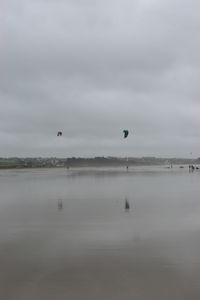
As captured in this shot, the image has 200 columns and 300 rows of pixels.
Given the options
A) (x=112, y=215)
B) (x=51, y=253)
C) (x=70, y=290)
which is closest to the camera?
(x=70, y=290)

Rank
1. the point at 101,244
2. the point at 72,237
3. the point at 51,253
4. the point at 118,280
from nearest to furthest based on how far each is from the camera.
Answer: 1. the point at 118,280
2. the point at 51,253
3. the point at 101,244
4. the point at 72,237

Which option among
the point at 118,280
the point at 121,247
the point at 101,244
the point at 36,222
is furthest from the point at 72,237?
the point at 118,280

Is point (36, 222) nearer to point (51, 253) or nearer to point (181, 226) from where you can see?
point (51, 253)

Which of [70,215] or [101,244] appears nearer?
[101,244]

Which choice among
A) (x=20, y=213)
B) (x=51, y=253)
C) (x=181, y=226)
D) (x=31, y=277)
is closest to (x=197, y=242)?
(x=181, y=226)

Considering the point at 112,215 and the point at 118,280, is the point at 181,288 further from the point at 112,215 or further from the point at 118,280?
the point at 112,215

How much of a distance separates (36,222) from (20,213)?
7.60 feet

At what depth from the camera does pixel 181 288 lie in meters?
5.53

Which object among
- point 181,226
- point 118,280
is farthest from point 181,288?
point 181,226

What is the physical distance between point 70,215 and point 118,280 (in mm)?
7013

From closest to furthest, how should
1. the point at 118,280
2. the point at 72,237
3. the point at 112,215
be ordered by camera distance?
the point at 118,280
the point at 72,237
the point at 112,215

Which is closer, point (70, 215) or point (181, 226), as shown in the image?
point (181, 226)

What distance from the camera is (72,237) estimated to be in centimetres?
924

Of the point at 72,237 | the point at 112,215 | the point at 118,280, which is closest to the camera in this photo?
Answer: the point at 118,280
